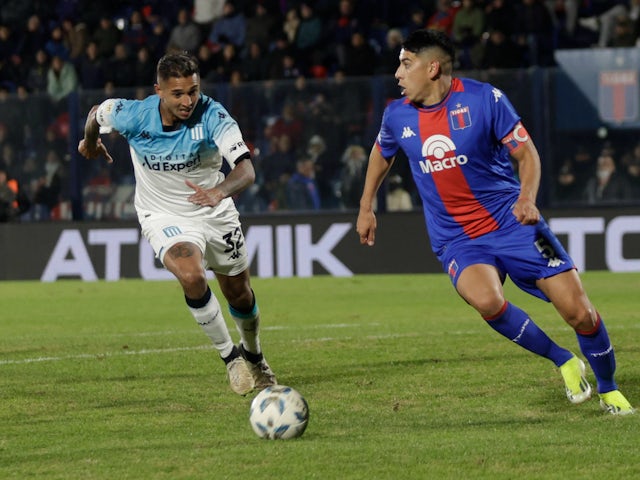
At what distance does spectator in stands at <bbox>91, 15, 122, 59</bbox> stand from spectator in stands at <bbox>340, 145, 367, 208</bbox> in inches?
255

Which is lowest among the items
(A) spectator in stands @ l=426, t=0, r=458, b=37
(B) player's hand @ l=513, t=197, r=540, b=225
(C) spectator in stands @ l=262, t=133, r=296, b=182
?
(C) spectator in stands @ l=262, t=133, r=296, b=182

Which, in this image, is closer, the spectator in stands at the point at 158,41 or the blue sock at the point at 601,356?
the blue sock at the point at 601,356

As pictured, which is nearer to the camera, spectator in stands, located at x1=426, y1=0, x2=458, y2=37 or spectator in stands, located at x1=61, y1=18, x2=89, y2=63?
spectator in stands, located at x1=426, y1=0, x2=458, y2=37

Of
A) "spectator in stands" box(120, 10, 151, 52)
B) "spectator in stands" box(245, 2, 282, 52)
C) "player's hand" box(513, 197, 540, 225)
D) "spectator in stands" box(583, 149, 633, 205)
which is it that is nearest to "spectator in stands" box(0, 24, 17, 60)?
"spectator in stands" box(120, 10, 151, 52)

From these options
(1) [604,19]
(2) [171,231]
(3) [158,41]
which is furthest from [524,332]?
(3) [158,41]

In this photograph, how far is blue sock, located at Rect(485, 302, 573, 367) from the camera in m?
7.10

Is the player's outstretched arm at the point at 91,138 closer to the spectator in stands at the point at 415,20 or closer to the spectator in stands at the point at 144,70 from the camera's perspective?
the spectator in stands at the point at 144,70

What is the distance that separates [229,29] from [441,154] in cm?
1617

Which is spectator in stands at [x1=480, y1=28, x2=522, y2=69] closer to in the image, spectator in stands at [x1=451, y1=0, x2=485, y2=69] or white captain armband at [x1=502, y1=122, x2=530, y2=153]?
spectator in stands at [x1=451, y1=0, x2=485, y2=69]

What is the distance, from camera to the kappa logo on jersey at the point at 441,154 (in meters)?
7.22

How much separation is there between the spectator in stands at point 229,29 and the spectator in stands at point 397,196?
5.52 m

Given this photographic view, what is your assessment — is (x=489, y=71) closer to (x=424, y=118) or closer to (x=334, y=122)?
(x=334, y=122)

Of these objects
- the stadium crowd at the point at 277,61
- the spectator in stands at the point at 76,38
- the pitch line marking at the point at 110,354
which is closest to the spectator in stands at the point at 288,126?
the stadium crowd at the point at 277,61

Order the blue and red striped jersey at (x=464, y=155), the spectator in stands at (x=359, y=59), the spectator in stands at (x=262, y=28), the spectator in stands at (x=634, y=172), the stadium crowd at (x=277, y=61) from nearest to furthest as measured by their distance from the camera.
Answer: the blue and red striped jersey at (x=464, y=155) → the spectator in stands at (x=634, y=172) → the stadium crowd at (x=277, y=61) → the spectator in stands at (x=359, y=59) → the spectator in stands at (x=262, y=28)
